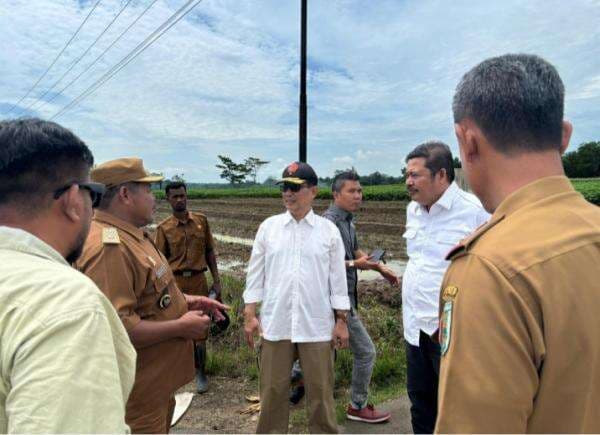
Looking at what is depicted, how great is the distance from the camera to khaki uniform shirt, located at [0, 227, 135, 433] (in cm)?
80

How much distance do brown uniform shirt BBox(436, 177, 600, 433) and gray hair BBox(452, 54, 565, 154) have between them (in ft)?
0.68

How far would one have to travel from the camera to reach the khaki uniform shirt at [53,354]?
0.80m

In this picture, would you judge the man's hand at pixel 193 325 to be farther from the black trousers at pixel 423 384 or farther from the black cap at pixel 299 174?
the black trousers at pixel 423 384

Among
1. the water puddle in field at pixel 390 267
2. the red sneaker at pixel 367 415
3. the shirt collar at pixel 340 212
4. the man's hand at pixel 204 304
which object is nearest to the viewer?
the man's hand at pixel 204 304

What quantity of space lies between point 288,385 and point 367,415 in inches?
35.2

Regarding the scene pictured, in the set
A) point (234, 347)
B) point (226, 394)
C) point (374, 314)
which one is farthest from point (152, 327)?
point (374, 314)

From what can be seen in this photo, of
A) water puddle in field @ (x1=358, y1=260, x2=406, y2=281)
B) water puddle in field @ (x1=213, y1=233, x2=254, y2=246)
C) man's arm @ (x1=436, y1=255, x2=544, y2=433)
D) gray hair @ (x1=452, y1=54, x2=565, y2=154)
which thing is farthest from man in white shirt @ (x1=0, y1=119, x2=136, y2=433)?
water puddle in field @ (x1=213, y1=233, x2=254, y2=246)

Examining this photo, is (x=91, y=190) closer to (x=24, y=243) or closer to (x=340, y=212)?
(x=24, y=243)

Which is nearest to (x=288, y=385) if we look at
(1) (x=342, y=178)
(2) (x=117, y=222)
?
(2) (x=117, y=222)

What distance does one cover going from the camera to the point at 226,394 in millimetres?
4012

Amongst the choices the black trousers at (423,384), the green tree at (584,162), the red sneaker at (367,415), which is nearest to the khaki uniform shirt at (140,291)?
the black trousers at (423,384)

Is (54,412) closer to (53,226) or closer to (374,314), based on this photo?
(53,226)

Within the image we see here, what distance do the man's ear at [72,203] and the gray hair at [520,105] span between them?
1.08 meters

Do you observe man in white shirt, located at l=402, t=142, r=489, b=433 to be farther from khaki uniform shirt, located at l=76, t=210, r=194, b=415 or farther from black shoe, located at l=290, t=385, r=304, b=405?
khaki uniform shirt, located at l=76, t=210, r=194, b=415
